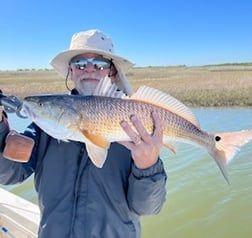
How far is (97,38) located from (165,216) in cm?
430

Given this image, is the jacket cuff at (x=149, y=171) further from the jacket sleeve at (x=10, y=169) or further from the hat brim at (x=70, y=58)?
the hat brim at (x=70, y=58)

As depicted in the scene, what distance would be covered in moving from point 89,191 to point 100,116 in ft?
1.63

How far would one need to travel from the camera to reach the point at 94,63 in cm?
261

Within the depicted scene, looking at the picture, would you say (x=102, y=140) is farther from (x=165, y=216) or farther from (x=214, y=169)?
(x=214, y=169)

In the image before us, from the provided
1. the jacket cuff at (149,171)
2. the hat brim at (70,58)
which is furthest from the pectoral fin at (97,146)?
the hat brim at (70,58)

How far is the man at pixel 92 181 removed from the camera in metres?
2.15

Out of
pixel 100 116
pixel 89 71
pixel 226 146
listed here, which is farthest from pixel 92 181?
pixel 226 146

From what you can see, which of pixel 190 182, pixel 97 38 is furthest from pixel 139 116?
pixel 190 182

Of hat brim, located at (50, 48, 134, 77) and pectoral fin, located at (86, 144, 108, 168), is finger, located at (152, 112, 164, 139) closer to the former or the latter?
pectoral fin, located at (86, 144, 108, 168)

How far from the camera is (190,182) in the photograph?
7766 mm

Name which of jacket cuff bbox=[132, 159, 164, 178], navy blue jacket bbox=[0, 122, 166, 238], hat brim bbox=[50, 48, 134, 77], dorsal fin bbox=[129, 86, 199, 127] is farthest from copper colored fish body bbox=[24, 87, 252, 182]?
hat brim bbox=[50, 48, 134, 77]

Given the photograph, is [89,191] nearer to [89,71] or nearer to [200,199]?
[89,71]

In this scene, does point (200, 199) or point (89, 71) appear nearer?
point (89, 71)

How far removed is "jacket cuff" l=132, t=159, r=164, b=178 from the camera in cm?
216
